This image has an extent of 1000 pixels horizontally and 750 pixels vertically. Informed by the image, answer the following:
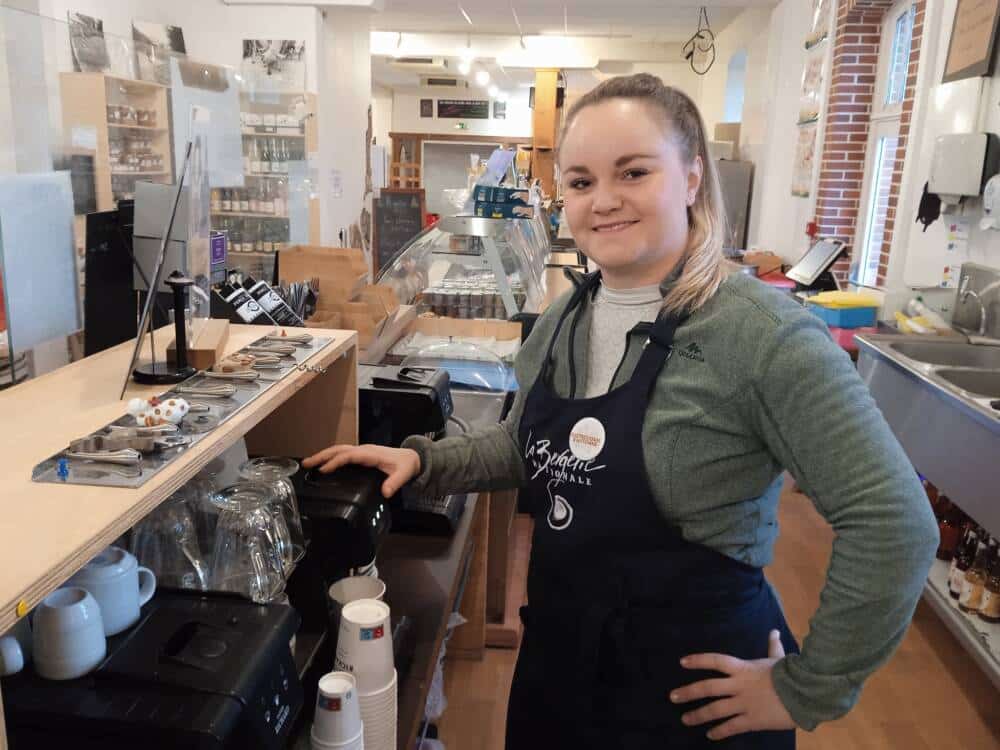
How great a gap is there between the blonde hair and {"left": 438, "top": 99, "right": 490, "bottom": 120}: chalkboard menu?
16151 millimetres

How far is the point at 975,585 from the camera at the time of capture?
2824 mm

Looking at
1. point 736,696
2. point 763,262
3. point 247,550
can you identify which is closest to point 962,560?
point 736,696

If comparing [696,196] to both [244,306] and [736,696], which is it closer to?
[736,696]

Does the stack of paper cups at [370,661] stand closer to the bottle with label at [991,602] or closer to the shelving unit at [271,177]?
the bottle with label at [991,602]

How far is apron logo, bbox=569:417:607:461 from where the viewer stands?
1164mm

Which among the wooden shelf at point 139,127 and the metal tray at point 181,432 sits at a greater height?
the wooden shelf at point 139,127

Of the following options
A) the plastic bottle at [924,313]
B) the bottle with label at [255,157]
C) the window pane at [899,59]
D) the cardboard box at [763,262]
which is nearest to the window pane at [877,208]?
the window pane at [899,59]

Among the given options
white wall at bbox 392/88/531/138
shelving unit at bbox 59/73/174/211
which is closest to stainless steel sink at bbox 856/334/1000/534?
shelving unit at bbox 59/73/174/211

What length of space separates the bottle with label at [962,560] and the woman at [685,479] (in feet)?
6.85

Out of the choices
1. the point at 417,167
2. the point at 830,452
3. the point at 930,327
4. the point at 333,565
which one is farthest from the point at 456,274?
the point at 417,167

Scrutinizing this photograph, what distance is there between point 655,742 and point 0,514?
93 cm

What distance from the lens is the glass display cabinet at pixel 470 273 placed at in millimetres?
3162

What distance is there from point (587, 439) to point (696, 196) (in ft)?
1.34

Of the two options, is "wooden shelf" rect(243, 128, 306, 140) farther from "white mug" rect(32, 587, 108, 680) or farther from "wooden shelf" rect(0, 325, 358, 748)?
"white mug" rect(32, 587, 108, 680)
